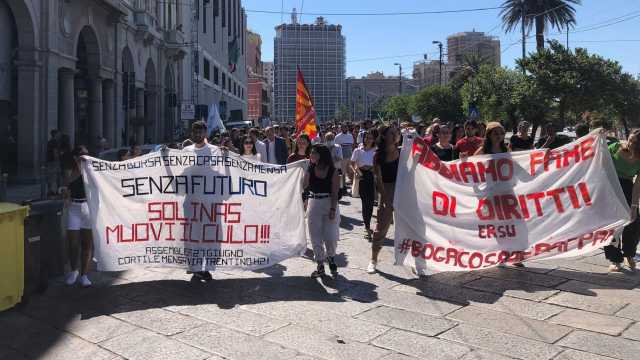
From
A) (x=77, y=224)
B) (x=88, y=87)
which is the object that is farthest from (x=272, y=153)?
(x=88, y=87)

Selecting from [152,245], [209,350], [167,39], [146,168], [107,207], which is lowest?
[209,350]

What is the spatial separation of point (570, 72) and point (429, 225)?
1119 inches

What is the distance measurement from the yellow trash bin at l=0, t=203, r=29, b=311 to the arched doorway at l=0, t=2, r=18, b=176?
14.1m

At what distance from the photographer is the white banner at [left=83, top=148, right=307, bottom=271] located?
261 inches

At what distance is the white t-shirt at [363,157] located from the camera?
388 inches

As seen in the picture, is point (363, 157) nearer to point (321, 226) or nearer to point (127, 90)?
point (321, 226)

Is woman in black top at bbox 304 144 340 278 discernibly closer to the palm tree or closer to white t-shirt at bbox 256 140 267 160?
white t-shirt at bbox 256 140 267 160

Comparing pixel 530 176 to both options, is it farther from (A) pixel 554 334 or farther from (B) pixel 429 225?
(A) pixel 554 334

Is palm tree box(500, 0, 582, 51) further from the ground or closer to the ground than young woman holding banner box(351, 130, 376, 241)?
further from the ground

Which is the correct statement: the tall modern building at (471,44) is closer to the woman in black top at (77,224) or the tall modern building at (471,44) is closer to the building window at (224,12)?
the building window at (224,12)

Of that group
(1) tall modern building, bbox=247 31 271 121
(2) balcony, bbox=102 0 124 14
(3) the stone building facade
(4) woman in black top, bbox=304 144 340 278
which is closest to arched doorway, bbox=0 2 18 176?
(3) the stone building facade

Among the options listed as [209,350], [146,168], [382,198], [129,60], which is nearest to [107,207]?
[146,168]

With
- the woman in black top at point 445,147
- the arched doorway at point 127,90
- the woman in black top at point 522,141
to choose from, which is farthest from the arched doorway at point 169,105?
the woman in black top at point 445,147

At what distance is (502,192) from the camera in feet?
22.9
